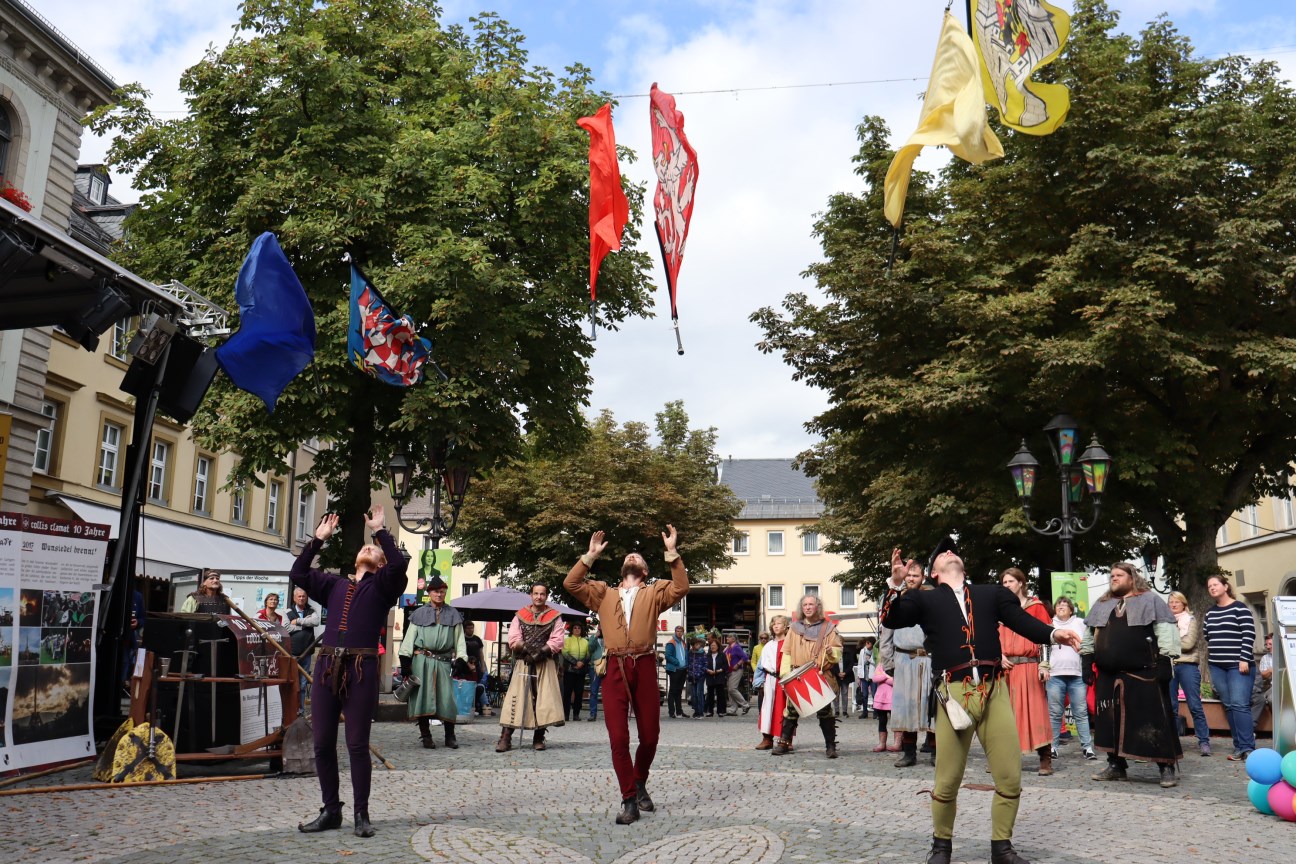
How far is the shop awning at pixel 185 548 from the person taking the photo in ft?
90.2

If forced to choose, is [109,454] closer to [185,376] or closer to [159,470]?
[159,470]

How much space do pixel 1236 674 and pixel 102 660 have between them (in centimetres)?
1181

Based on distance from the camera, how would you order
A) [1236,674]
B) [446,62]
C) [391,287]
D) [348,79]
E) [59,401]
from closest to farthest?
[1236,674] < [391,287] < [348,79] < [446,62] < [59,401]

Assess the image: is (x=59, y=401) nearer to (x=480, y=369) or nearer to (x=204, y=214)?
(x=204, y=214)

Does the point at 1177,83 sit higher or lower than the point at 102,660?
higher

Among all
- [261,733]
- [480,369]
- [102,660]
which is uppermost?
[480,369]

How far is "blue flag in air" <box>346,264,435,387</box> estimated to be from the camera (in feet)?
48.5

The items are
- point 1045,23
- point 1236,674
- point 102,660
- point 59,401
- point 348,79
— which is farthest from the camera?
point 59,401

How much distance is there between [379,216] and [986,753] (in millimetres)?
16082

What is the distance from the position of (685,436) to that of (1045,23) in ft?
126

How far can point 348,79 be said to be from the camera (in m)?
21.2

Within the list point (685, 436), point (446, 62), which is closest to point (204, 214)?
point (446, 62)

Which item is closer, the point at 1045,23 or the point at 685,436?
the point at 1045,23

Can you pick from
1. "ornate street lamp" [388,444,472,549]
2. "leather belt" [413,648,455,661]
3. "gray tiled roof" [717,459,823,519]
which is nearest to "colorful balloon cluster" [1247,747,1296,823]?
"leather belt" [413,648,455,661]
